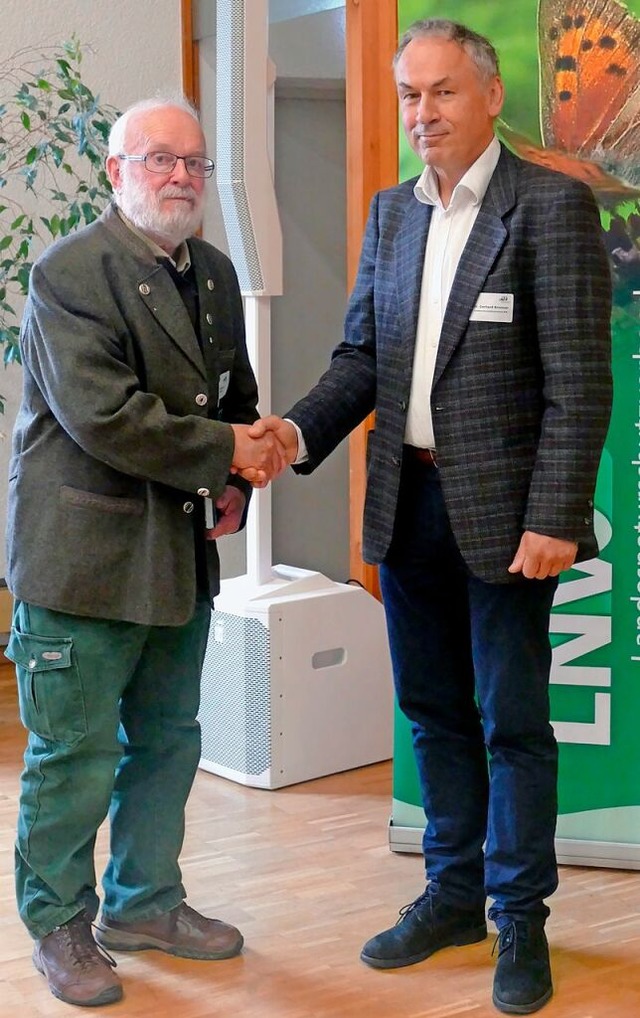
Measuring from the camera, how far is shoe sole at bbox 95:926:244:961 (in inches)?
95.7

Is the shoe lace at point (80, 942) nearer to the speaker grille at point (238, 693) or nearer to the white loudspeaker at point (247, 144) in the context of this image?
the speaker grille at point (238, 693)

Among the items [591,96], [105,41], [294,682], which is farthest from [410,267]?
[105,41]

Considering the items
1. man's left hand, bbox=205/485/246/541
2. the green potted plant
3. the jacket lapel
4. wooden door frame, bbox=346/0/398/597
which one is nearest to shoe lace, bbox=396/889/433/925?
man's left hand, bbox=205/485/246/541

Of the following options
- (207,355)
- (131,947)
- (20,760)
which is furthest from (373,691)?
(207,355)

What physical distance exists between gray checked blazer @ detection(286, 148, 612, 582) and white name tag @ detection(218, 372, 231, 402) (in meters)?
0.29

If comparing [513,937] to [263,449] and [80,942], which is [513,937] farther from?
[263,449]

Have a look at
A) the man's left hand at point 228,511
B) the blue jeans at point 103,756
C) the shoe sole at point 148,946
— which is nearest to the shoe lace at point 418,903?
the shoe sole at point 148,946

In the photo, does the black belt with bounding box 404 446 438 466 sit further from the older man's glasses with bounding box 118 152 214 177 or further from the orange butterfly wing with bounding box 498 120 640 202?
the orange butterfly wing with bounding box 498 120 640 202

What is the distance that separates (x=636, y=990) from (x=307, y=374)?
9.15 ft

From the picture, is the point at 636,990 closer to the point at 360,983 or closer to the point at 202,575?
the point at 360,983

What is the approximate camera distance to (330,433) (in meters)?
2.44

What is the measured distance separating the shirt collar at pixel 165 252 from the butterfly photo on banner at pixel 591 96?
30.6 inches

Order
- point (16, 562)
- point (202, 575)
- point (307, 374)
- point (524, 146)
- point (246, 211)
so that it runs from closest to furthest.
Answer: point (16, 562) < point (202, 575) < point (524, 146) < point (246, 211) < point (307, 374)

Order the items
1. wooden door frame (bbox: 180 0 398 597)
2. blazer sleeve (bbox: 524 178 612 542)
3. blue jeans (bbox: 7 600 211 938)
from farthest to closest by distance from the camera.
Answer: wooden door frame (bbox: 180 0 398 597)
blue jeans (bbox: 7 600 211 938)
blazer sleeve (bbox: 524 178 612 542)
